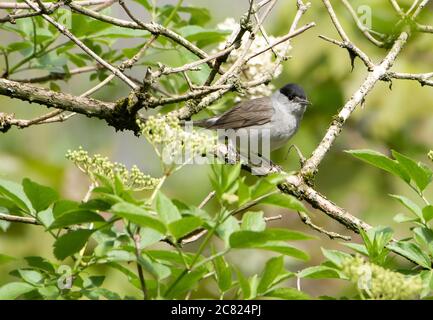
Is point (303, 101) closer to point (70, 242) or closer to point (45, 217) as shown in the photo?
point (45, 217)

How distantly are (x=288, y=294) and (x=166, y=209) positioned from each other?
0.38 metres

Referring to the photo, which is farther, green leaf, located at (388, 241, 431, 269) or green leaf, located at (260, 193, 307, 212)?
green leaf, located at (388, 241, 431, 269)

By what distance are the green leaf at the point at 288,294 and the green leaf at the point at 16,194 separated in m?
0.65

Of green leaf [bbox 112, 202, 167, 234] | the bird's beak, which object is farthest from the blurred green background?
green leaf [bbox 112, 202, 167, 234]

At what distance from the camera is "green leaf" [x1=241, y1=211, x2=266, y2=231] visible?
6.01ft

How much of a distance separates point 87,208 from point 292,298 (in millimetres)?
523

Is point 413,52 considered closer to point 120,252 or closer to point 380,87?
point 380,87

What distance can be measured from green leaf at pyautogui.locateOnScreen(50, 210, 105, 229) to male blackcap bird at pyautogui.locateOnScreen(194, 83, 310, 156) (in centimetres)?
355

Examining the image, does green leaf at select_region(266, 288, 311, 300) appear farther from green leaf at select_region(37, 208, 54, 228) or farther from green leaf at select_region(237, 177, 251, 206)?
green leaf at select_region(37, 208, 54, 228)

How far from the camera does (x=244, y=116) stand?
569 cm

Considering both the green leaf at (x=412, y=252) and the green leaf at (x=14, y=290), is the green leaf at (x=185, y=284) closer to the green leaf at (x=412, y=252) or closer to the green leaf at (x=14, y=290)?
the green leaf at (x=14, y=290)

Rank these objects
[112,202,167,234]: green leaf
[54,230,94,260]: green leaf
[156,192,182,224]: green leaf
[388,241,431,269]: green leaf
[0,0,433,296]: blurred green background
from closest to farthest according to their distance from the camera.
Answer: [112,202,167,234]: green leaf → [156,192,182,224]: green leaf → [54,230,94,260]: green leaf → [388,241,431,269]: green leaf → [0,0,433,296]: blurred green background
